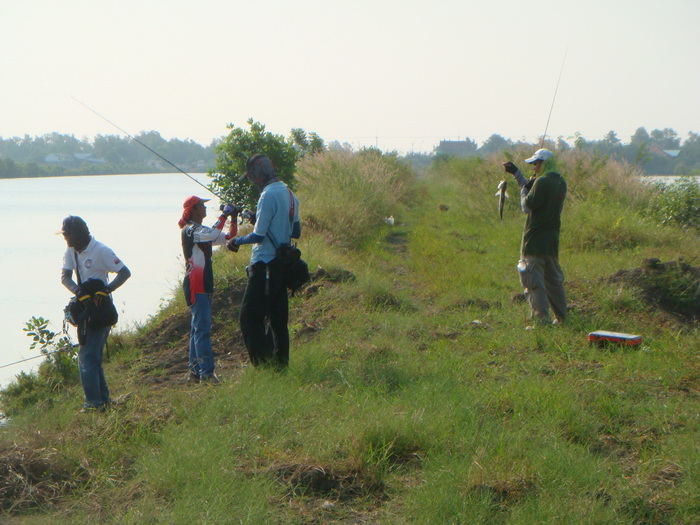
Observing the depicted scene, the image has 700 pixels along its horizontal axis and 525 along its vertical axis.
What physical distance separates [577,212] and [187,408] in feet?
37.7

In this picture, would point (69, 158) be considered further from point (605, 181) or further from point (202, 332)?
point (202, 332)

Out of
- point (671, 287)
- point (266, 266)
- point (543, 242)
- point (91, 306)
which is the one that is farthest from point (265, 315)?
point (671, 287)

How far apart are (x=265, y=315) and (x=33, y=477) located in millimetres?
2426

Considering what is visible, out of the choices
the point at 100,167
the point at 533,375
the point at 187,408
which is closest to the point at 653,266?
the point at 533,375

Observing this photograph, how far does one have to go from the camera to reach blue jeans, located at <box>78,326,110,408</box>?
5848mm

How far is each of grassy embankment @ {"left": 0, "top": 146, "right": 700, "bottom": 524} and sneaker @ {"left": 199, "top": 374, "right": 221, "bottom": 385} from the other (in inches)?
7.3

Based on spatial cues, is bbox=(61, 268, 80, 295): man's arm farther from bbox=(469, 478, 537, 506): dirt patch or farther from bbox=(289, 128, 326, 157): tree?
bbox=(289, 128, 326, 157): tree

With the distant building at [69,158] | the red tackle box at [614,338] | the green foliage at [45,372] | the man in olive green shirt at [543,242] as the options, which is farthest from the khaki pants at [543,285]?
the distant building at [69,158]

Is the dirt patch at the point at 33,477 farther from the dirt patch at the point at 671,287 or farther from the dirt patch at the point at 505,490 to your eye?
the dirt patch at the point at 671,287

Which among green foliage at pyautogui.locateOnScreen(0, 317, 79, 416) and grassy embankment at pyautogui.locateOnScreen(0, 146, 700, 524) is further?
green foliage at pyautogui.locateOnScreen(0, 317, 79, 416)

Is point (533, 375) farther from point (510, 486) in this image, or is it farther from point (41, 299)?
point (41, 299)

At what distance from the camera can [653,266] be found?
30.0ft

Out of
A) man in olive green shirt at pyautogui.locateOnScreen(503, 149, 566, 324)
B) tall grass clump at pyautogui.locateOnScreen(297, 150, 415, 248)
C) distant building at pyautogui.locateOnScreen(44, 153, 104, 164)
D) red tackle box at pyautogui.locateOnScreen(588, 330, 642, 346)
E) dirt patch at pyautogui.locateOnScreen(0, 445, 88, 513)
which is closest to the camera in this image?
dirt patch at pyautogui.locateOnScreen(0, 445, 88, 513)

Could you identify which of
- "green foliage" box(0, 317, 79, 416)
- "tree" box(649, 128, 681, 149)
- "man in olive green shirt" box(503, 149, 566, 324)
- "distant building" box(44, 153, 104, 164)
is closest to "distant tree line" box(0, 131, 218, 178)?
"distant building" box(44, 153, 104, 164)
